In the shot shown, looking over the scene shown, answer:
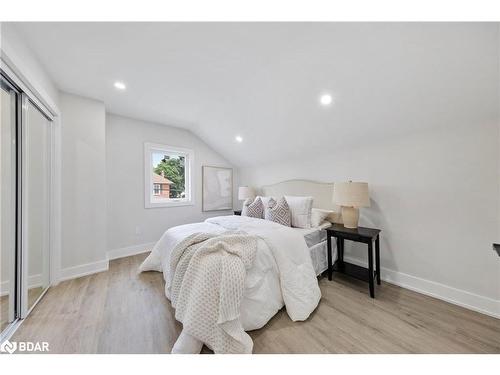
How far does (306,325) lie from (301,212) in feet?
4.28

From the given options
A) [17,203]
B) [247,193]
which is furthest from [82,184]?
[247,193]

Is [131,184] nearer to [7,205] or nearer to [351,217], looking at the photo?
[7,205]

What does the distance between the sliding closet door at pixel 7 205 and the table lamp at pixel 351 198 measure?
3097mm

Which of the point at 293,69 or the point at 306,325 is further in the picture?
the point at 293,69

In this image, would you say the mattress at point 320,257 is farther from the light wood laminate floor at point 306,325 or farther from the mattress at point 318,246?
the light wood laminate floor at point 306,325

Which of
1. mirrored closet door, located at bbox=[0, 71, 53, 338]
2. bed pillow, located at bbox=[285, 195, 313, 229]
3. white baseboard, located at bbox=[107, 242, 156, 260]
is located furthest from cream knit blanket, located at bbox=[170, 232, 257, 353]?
white baseboard, located at bbox=[107, 242, 156, 260]

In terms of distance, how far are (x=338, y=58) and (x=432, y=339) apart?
2334 mm

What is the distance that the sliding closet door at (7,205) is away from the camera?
4.62 ft

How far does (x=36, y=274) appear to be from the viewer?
1.83 m

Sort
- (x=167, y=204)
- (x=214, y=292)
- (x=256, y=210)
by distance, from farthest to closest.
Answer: (x=167, y=204), (x=256, y=210), (x=214, y=292)

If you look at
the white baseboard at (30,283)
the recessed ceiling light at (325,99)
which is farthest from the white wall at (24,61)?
the recessed ceiling light at (325,99)

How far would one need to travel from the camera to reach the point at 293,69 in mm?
1817

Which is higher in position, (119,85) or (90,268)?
(119,85)
